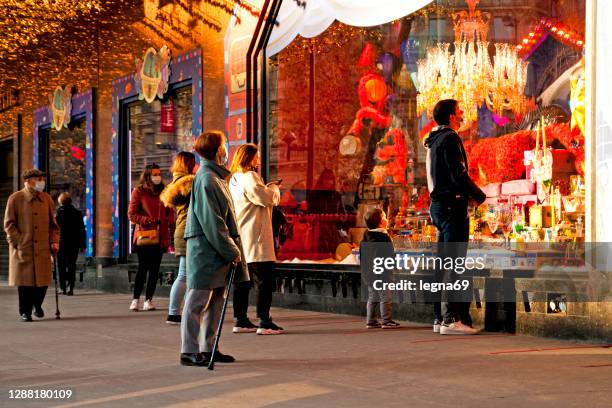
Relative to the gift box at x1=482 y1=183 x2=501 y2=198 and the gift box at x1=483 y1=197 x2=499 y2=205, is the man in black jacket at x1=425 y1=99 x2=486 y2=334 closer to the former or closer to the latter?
the gift box at x1=483 y1=197 x2=499 y2=205

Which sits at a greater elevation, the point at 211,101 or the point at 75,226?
the point at 211,101

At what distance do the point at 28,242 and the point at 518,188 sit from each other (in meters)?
6.00

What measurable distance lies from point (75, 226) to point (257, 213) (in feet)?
28.0

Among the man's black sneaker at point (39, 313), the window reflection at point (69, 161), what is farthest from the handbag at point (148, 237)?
the window reflection at point (69, 161)

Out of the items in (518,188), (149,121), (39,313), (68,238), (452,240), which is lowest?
(39,313)

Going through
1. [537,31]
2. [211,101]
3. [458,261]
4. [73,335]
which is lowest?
[73,335]

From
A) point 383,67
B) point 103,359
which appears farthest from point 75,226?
point 103,359

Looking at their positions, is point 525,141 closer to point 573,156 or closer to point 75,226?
point 573,156

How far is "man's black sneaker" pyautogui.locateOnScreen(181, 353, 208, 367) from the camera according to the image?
23.3ft

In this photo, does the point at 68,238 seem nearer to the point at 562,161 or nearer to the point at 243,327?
the point at 243,327

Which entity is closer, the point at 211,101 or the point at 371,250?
the point at 371,250

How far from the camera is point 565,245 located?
9.95 m

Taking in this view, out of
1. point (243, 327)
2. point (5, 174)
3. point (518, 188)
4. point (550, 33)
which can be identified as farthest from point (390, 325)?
point (5, 174)

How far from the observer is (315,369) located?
6953 mm
